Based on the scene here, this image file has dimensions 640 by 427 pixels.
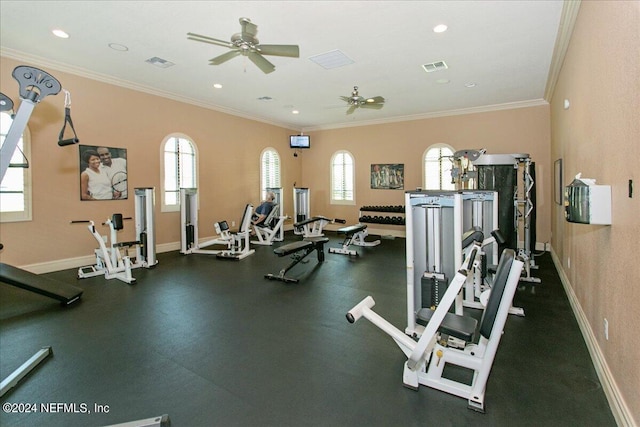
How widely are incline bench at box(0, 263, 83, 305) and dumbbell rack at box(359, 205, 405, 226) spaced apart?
20.6ft

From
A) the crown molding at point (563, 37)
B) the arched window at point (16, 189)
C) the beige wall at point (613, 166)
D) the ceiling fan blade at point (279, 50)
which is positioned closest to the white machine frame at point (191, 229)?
the arched window at point (16, 189)

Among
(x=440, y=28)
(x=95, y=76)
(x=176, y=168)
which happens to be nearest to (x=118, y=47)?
(x=95, y=76)

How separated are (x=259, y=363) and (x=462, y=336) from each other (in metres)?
1.45

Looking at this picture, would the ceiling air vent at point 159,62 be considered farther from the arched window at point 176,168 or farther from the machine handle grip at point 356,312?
the machine handle grip at point 356,312

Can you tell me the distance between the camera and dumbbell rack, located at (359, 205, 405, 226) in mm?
8102

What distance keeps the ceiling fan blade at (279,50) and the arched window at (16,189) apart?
387cm

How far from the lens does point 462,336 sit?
188cm

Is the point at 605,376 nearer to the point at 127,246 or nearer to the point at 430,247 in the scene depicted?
the point at 430,247

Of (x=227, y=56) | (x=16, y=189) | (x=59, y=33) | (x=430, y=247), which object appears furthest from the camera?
(x=16, y=189)

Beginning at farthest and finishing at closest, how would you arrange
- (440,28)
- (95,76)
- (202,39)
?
(95,76) → (440,28) → (202,39)

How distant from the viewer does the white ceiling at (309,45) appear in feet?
11.2

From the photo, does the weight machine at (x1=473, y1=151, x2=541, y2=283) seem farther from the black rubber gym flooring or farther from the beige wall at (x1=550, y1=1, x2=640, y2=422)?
the beige wall at (x1=550, y1=1, x2=640, y2=422)

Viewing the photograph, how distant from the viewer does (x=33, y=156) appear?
15.8 ft

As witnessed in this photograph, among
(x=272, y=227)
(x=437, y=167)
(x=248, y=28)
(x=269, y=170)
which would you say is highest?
(x=248, y=28)
